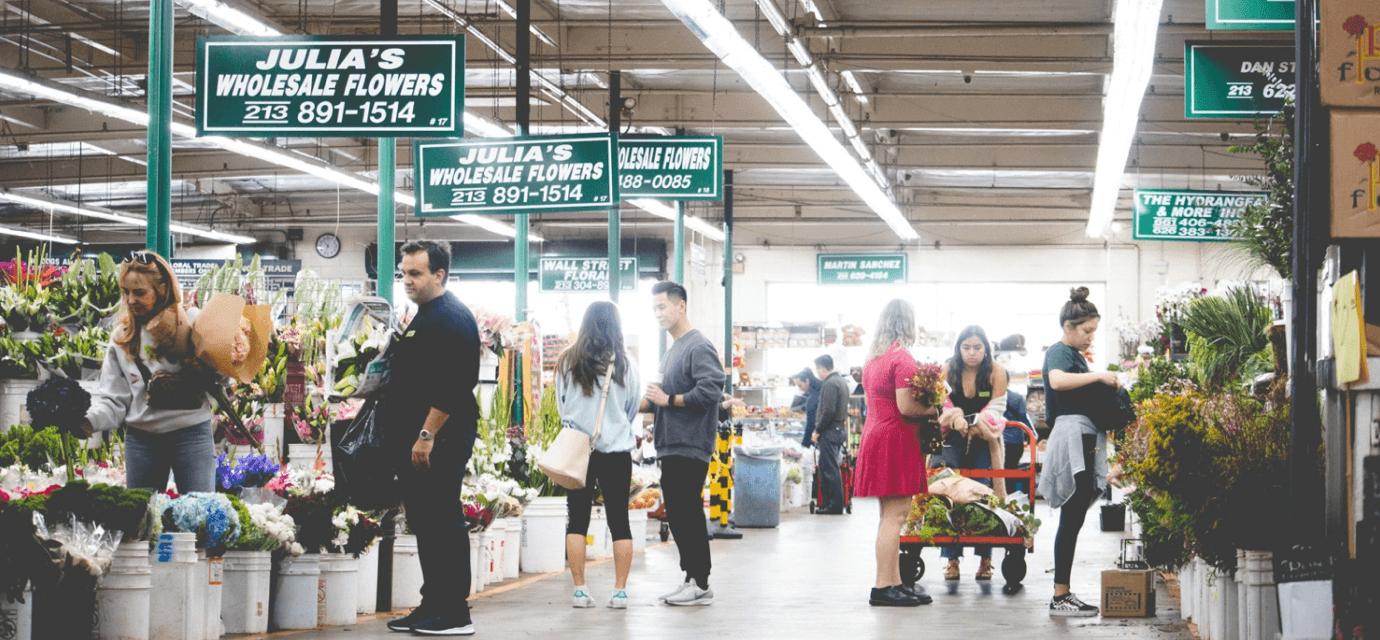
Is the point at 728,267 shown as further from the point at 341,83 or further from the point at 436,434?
the point at 436,434

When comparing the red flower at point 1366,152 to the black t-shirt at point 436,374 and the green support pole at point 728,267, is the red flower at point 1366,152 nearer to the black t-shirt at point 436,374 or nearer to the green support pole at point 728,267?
the black t-shirt at point 436,374

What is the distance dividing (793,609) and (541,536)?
2140 millimetres

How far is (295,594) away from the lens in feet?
18.2

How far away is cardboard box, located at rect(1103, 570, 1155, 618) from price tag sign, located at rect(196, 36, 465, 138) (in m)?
3.66

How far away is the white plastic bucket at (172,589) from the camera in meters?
4.91

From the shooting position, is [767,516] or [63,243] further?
[63,243]

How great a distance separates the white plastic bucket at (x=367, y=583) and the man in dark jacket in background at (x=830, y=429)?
26.9 ft

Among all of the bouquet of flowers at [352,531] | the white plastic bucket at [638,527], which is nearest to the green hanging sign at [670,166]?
the white plastic bucket at [638,527]

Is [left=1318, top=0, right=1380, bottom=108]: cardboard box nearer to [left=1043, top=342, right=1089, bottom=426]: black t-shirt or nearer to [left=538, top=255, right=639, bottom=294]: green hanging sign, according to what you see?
[left=1043, top=342, right=1089, bottom=426]: black t-shirt

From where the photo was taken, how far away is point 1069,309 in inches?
254

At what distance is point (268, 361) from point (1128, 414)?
4.13 metres

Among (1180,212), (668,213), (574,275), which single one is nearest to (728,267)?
(668,213)

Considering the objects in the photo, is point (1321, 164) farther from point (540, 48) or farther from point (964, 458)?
point (540, 48)

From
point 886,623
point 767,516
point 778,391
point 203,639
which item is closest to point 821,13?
point 767,516
